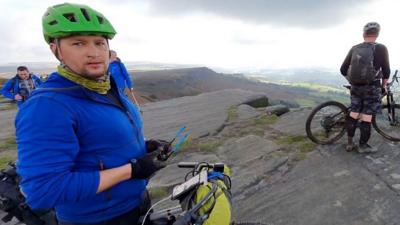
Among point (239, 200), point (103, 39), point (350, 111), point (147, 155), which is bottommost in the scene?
point (239, 200)

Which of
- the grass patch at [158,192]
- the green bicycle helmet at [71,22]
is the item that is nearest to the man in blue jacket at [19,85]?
the grass patch at [158,192]

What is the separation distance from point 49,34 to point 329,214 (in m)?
5.51

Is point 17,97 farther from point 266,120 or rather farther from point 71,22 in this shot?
point 71,22

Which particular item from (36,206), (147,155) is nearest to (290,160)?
(147,155)

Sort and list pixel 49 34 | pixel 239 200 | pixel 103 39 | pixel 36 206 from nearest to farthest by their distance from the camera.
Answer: pixel 36 206
pixel 49 34
pixel 103 39
pixel 239 200

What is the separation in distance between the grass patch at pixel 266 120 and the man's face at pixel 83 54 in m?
10.5

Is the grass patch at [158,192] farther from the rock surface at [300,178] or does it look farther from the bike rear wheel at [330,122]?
the bike rear wheel at [330,122]

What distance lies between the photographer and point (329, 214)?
19.6 feet

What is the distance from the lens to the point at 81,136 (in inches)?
93.5

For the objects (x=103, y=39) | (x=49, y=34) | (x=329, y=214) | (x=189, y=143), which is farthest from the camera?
(x=189, y=143)

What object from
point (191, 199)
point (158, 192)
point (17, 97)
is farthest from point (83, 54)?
point (17, 97)

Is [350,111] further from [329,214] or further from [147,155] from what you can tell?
[147,155]

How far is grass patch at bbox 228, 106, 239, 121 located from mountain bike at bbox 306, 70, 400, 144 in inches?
168

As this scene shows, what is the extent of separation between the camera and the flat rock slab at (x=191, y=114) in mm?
12992
